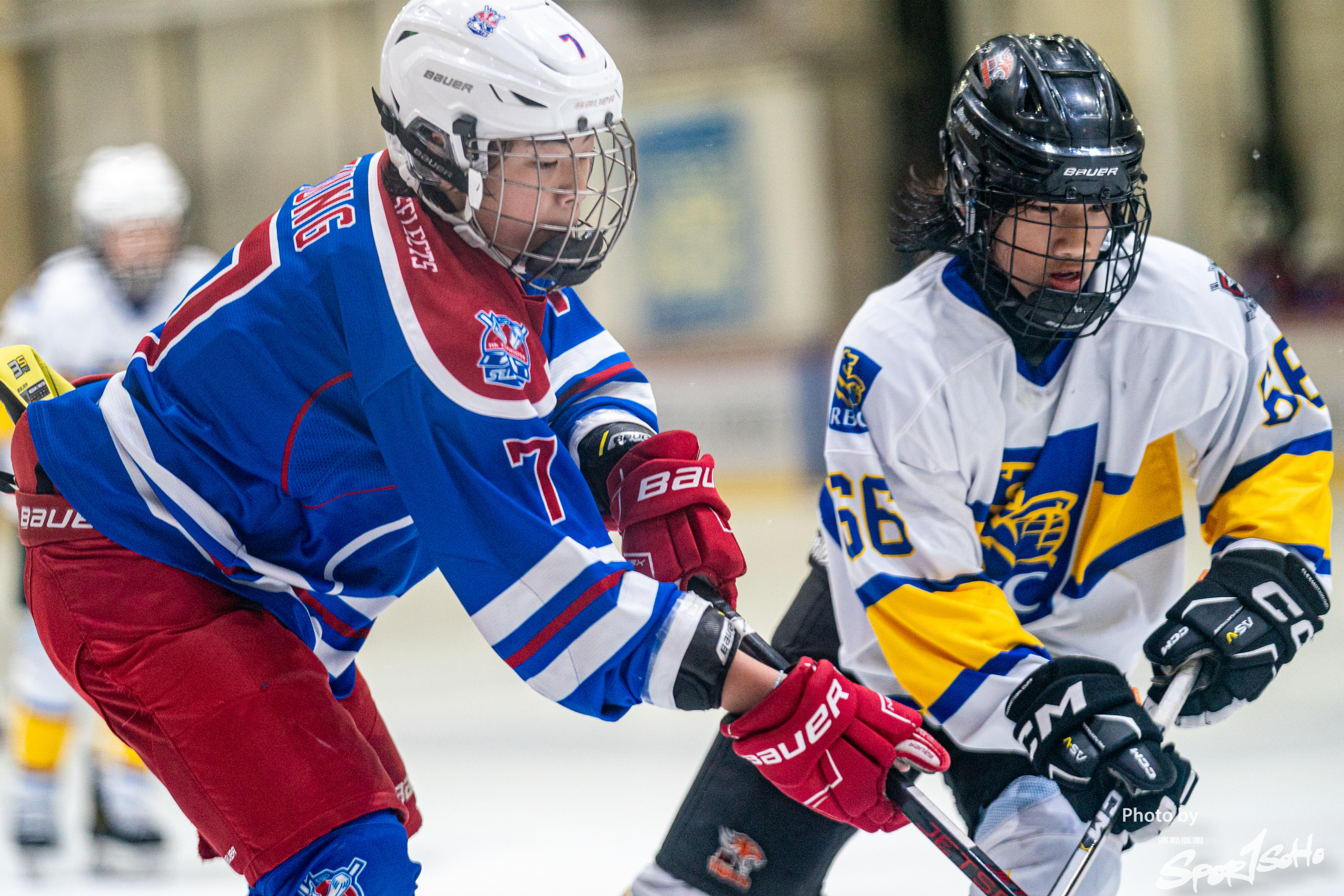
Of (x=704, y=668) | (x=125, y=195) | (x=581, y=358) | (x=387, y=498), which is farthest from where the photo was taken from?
(x=125, y=195)

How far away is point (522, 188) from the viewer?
5.24ft

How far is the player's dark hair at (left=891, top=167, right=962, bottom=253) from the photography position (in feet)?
6.47

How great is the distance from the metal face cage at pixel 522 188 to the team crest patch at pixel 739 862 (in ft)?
2.60

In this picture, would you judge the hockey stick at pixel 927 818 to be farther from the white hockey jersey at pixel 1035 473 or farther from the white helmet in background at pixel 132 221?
the white helmet in background at pixel 132 221

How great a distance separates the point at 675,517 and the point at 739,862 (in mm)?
515

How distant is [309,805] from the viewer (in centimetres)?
156

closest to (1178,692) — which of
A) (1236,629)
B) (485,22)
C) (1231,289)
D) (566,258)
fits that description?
(1236,629)

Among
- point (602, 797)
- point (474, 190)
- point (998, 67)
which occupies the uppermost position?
point (998, 67)

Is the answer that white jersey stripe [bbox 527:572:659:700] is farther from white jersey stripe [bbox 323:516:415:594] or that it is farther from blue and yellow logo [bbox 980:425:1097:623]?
blue and yellow logo [bbox 980:425:1097:623]

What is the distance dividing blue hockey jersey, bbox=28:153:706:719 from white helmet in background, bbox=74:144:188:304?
2.04 meters

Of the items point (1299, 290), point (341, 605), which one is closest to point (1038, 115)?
point (341, 605)

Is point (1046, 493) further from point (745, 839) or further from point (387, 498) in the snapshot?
point (387, 498)

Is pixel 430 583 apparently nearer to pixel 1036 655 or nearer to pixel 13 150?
pixel 1036 655

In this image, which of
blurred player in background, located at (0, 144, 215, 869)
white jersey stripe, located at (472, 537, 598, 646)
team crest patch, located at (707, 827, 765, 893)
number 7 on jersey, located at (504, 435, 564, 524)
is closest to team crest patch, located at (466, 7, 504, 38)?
number 7 on jersey, located at (504, 435, 564, 524)
